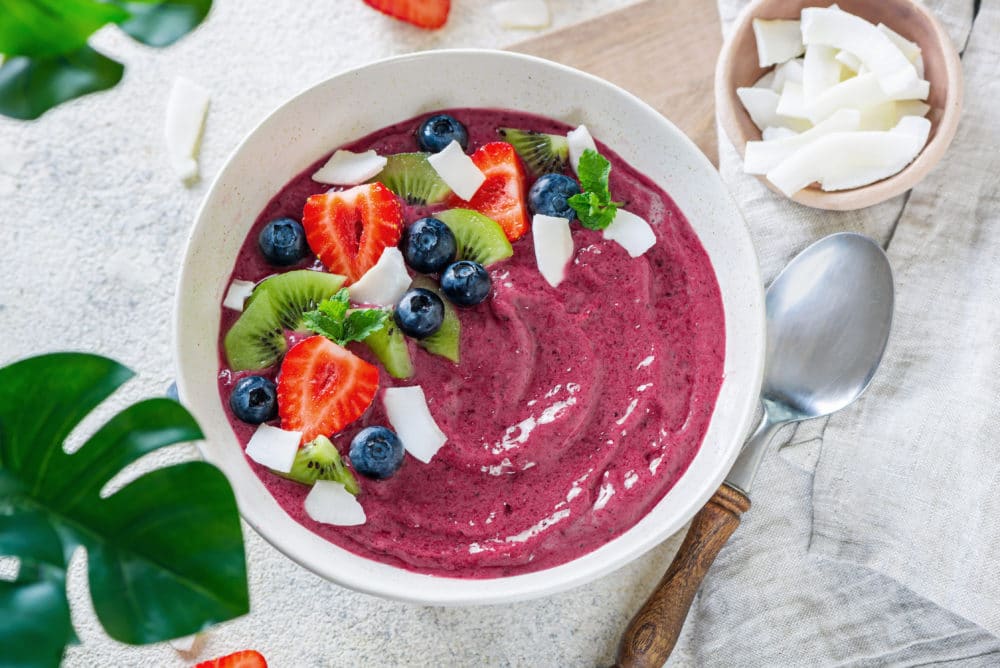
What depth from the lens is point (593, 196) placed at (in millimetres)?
2658

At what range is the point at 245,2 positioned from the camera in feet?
10.8

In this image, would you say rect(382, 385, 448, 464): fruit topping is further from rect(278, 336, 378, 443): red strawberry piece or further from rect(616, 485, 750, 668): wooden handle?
rect(616, 485, 750, 668): wooden handle

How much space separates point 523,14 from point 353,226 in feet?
3.66

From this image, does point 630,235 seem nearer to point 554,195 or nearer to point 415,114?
point 554,195

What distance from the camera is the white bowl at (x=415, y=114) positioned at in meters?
2.55

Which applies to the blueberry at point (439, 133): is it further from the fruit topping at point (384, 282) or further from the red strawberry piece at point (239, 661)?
the red strawberry piece at point (239, 661)

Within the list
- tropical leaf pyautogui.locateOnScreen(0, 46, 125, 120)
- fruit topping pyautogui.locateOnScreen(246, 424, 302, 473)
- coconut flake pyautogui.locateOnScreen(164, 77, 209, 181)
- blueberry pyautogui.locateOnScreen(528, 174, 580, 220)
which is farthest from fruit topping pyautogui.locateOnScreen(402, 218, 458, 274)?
coconut flake pyautogui.locateOnScreen(164, 77, 209, 181)

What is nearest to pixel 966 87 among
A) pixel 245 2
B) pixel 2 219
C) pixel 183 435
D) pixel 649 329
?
pixel 649 329

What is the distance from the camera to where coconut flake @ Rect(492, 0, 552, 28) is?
3.30 meters

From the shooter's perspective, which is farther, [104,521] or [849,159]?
[849,159]

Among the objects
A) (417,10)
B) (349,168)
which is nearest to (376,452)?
(349,168)

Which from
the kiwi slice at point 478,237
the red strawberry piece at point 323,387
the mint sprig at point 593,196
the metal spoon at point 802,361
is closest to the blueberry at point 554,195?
the mint sprig at point 593,196

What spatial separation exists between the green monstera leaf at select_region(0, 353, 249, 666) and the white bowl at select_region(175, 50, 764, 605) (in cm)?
53

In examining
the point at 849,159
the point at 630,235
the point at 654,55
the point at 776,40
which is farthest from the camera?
the point at 654,55
